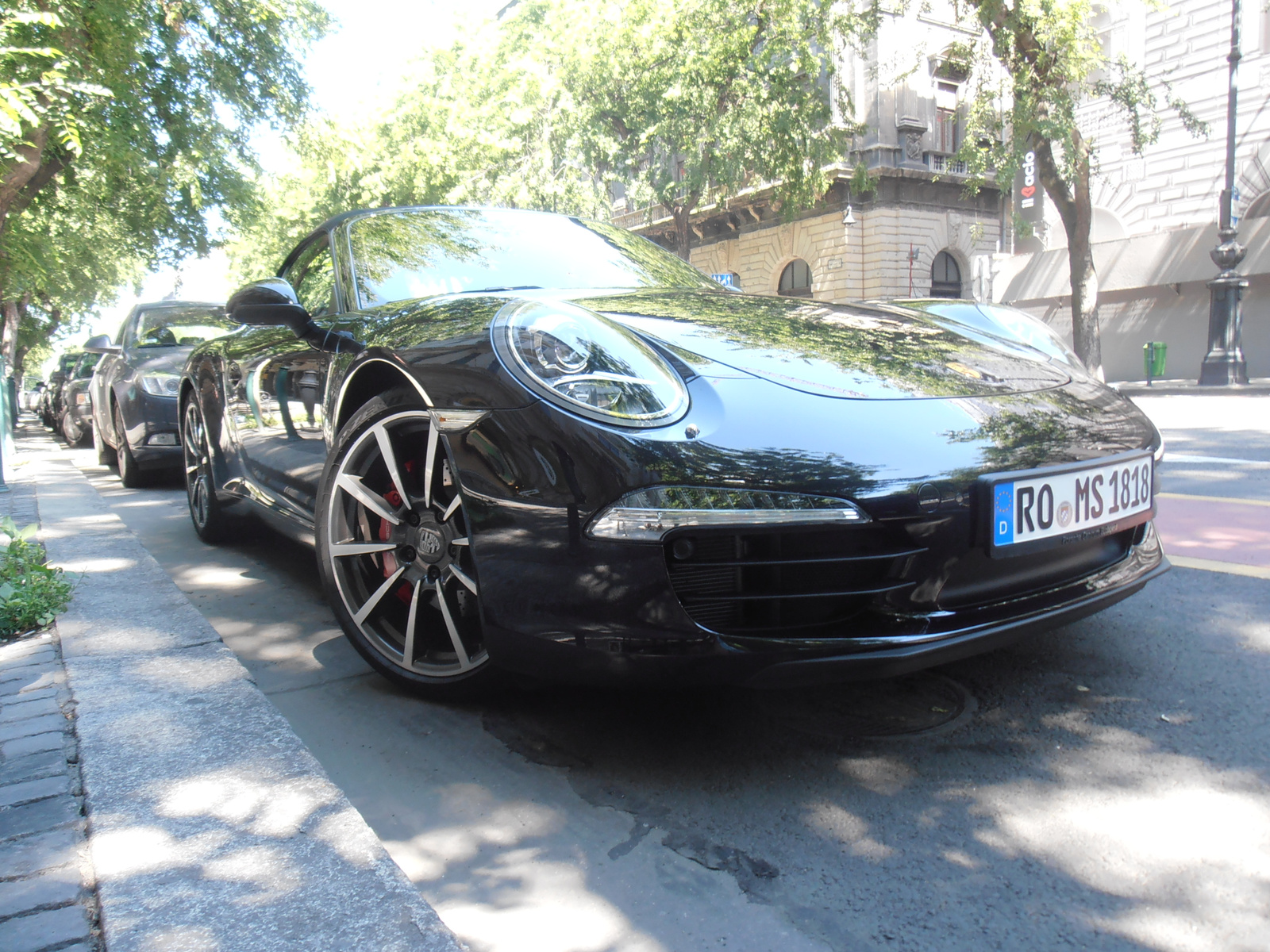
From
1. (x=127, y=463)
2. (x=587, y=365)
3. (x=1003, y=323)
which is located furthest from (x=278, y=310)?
(x=127, y=463)

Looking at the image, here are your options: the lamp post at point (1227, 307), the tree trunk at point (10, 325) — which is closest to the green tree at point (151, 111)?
the tree trunk at point (10, 325)

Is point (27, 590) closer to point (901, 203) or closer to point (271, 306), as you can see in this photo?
point (271, 306)

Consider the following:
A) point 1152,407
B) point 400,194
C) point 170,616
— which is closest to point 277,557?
point 170,616

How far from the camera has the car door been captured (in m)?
3.08

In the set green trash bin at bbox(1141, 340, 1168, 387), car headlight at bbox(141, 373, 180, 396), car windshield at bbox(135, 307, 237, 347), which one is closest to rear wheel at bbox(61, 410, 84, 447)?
car windshield at bbox(135, 307, 237, 347)

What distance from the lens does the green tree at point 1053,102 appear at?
14.4 meters

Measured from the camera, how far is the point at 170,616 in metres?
3.11

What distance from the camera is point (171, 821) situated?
178 centimetres

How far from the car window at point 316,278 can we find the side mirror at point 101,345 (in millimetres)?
4289

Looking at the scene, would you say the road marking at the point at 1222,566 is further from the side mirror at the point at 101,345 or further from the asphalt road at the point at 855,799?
the side mirror at the point at 101,345

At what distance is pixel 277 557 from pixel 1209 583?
3672mm

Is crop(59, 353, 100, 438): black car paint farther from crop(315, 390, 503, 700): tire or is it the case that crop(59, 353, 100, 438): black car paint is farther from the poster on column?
the poster on column

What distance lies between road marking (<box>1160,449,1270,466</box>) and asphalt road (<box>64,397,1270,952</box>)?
378 cm

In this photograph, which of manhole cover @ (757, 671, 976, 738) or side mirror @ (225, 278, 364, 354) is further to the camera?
side mirror @ (225, 278, 364, 354)
